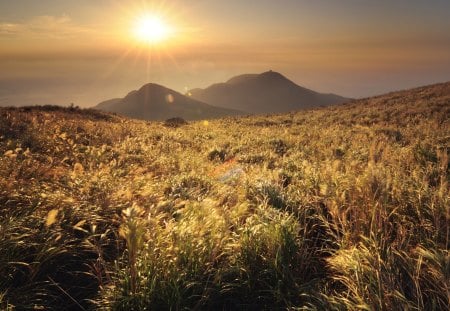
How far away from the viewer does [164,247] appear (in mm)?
3617

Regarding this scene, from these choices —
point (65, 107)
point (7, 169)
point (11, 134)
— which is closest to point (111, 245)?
point (7, 169)

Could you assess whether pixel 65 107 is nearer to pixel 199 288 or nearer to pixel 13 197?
pixel 13 197

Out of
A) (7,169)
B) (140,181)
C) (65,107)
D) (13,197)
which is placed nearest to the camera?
(13,197)

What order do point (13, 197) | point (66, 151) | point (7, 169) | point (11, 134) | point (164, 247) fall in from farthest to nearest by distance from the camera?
point (11, 134)
point (66, 151)
point (7, 169)
point (13, 197)
point (164, 247)

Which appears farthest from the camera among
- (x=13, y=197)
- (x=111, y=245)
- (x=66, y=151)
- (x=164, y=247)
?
(x=66, y=151)

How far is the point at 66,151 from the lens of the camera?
31.7ft

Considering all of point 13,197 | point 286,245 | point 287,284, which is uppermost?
point 13,197

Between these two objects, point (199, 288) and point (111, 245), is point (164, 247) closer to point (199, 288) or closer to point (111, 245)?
point (199, 288)

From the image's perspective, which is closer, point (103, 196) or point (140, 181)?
point (103, 196)

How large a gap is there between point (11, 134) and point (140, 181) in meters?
7.87

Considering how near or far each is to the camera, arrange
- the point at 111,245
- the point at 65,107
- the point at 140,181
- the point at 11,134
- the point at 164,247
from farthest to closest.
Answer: the point at 65,107, the point at 11,134, the point at 140,181, the point at 111,245, the point at 164,247

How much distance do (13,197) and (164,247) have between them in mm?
2359

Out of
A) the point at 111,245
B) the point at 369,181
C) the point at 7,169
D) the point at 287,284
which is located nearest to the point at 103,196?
the point at 111,245

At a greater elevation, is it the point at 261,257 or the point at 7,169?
the point at 7,169
